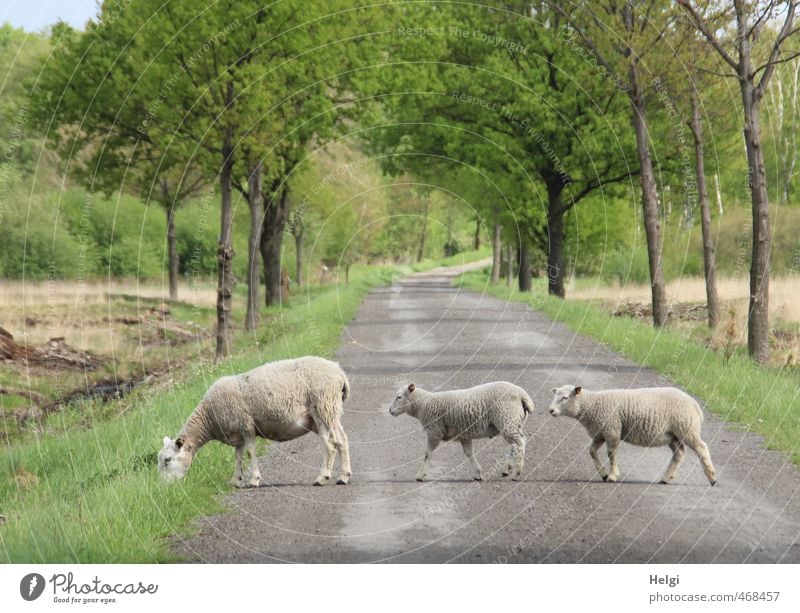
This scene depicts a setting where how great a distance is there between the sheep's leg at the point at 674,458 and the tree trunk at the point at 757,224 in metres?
9.15

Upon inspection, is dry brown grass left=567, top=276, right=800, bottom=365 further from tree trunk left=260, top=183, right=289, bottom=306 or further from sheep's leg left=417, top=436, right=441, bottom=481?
tree trunk left=260, top=183, right=289, bottom=306

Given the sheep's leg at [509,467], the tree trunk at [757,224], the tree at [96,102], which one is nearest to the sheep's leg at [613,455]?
the sheep's leg at [509,467]

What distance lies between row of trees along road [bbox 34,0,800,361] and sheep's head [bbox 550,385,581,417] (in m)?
7.51

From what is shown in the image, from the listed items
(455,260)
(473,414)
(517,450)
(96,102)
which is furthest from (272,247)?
(517,450)

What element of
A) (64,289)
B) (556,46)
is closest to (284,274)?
Result: (64,289)

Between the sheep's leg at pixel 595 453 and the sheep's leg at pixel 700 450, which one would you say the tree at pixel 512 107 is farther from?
the sheep's leg at pixel 700 450

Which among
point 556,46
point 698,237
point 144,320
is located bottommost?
point 144,320

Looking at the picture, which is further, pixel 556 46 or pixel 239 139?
pixel 556 46

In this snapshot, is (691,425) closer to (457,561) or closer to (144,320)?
(457,561)

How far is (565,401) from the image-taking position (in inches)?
323

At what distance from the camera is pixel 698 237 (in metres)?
45.0

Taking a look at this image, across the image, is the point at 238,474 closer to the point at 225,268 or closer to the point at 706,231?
the point at 225,268

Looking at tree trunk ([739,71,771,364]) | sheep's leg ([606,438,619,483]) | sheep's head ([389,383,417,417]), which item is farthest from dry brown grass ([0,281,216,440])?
sheep's leg ([606,438,619,483])

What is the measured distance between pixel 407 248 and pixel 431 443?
5247 cm
